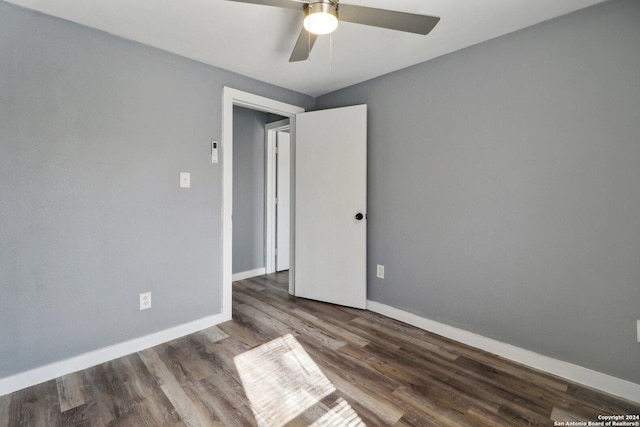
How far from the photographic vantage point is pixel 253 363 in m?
2.04

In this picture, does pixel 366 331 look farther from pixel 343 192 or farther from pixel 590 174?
pixel 590 174

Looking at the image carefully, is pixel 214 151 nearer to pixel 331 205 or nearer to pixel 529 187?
pixel 331 205

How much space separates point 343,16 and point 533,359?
246cm

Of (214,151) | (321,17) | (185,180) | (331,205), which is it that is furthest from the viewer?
(331,205)

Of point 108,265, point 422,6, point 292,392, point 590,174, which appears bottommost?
point 292,392

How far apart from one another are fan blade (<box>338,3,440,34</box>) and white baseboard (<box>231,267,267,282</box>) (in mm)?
3218

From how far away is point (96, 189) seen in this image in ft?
6.63

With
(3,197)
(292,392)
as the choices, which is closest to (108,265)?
(3,197)

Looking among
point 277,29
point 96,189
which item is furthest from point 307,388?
point 277,29

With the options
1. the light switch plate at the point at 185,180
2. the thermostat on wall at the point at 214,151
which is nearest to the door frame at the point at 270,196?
the thermostat on wall at the point at 214,151

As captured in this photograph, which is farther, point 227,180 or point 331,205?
point 331,205

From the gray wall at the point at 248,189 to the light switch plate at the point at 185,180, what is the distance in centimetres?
144

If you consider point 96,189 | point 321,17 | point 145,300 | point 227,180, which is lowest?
point 145,300

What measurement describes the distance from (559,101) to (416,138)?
0.98 m
